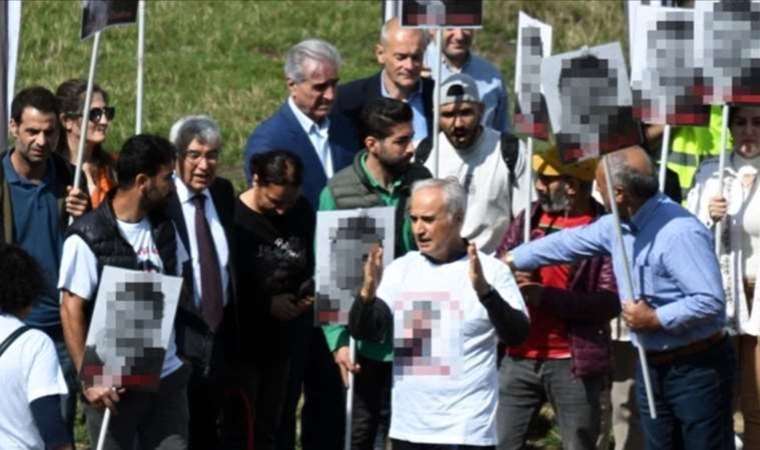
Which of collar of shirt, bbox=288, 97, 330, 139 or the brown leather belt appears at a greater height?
collar of shirt, bbox=288, 97, 330, 139

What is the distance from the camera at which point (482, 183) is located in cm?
1150

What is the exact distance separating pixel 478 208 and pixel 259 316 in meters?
1.17

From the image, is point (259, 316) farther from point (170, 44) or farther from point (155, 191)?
point (170, 44)

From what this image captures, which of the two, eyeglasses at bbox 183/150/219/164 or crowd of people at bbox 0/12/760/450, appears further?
eyeglasses at bbox 183/150/219/164

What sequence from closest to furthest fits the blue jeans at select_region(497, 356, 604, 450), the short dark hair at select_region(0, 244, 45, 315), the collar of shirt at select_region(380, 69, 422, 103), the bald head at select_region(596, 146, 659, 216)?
1. the short dark hair at select_region(0, 244, 45, 315)
2. the bald head at select_region(596, 146, 659, 216)
3. the blue jeans at select_region(497, 356, 604, 450)
4. the collar of shirt at select_region(380, 69, 422, 103)

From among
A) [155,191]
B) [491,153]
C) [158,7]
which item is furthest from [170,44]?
[155,191]

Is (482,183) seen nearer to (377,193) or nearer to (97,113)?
(377,193)

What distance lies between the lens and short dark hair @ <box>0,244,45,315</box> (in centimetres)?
893

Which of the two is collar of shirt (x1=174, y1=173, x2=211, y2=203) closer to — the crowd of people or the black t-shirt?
the crowd of people

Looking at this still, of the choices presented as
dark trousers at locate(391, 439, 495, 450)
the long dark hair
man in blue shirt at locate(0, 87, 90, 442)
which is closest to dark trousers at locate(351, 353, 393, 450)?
dark trousers at locate(391, 439, 495, 450)

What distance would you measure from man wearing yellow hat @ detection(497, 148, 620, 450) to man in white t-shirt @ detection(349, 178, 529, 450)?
3.49 feet

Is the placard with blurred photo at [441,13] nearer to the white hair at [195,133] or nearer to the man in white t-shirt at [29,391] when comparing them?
the white hair at [195,133]

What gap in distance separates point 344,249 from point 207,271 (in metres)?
0.64

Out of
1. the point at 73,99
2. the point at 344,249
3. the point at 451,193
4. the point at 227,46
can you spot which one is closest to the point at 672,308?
the point at 451,193
